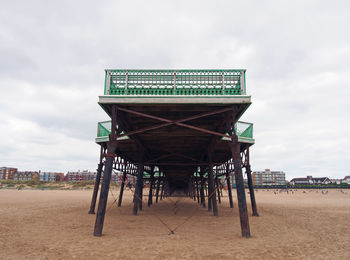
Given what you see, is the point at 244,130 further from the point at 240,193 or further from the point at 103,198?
the point at 103,198

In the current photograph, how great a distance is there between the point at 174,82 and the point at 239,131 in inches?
337

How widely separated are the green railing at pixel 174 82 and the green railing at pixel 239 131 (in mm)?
6935

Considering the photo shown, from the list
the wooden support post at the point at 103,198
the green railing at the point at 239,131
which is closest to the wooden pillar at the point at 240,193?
the wooden support post at the point at 103,198

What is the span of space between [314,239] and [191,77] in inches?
332

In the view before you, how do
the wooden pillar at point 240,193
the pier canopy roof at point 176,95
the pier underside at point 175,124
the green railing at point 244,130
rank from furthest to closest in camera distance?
1. the green railing at point 244,130
2. the pier underside at point 175,124
3. the pier canopy roof at point 176,95
4. the wooden pillar at point 240,193

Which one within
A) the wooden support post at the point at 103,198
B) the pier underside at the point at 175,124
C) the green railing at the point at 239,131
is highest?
the green railing at the point at 239,131

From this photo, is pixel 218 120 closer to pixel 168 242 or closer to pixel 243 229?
pixel 243 229

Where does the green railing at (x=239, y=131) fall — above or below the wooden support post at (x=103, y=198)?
above

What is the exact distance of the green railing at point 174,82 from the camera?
9578mm

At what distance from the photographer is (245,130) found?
1680 centimetres

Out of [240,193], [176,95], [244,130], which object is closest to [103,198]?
[176,95]

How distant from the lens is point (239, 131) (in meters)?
16.4

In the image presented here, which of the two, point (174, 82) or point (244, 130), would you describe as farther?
point (244, 130)

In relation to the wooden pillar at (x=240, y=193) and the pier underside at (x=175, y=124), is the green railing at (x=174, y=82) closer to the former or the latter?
the pier underside at (x=175, y=124)
